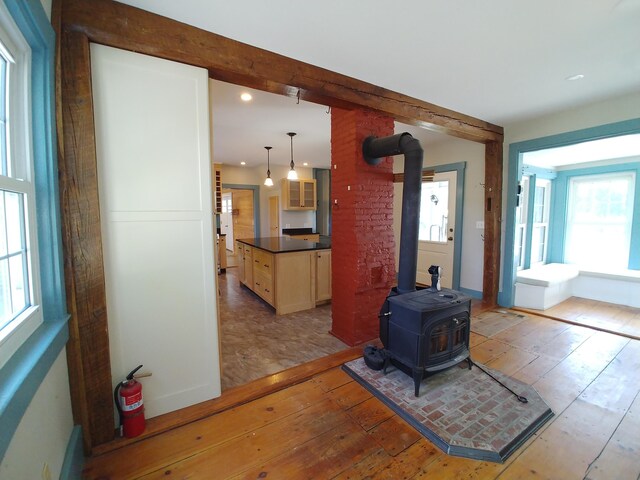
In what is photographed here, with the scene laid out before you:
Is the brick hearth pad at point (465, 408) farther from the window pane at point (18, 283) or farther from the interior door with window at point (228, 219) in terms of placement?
the interior door with window at point (228, 219)

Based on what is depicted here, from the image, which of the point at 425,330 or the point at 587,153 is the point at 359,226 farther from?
the point at 587,153

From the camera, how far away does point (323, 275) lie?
160 inches

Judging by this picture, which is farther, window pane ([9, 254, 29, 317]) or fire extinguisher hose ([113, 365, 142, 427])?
fire extinguisher hose ([113, 365, 142, 427])

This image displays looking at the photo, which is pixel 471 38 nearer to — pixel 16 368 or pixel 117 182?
pixel 117 182

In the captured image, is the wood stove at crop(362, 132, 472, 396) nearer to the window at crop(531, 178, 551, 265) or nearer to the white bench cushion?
the white bench cushion

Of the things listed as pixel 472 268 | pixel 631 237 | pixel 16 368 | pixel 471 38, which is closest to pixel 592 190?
pixel 631 237

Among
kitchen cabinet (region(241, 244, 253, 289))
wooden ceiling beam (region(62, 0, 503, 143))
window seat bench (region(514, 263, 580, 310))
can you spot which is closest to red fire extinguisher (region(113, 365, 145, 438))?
wooden ceiling beam (region(62, 0, 503, 143))

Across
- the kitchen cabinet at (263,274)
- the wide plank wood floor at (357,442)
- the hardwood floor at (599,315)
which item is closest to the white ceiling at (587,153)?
the hardwood floor at (599,315)

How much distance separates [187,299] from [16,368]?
949 millimetres

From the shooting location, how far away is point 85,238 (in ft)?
5.04

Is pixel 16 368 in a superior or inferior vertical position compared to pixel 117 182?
inferior

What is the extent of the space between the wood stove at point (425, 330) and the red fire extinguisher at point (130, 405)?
5.74ft

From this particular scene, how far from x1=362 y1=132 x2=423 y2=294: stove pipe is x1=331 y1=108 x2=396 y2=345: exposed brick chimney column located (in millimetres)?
327

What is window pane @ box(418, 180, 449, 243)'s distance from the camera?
4820 millimetres
